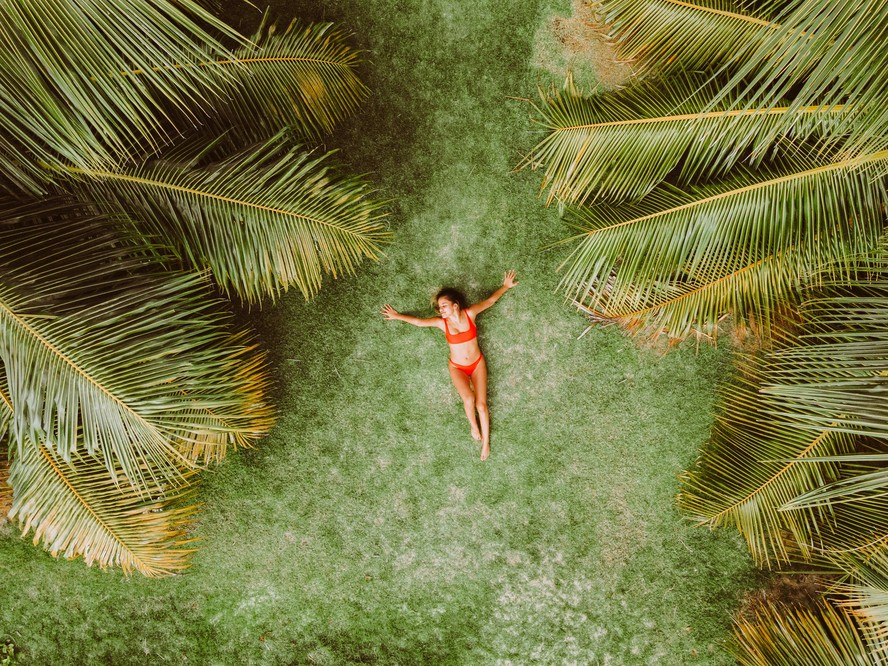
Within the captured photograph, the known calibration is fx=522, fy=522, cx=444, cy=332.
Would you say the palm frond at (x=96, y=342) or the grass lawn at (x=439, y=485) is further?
the grass lawn at (x=439, y=485)

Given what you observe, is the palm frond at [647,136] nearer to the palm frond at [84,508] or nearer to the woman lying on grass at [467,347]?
the woman lying on grass at [467,347]

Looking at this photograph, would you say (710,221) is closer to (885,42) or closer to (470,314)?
(885,42)

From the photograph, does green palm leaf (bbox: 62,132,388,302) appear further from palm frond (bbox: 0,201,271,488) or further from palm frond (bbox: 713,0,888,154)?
palm frond (bbox: 713,0,888,154)

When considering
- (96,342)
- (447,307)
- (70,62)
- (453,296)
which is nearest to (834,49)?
(447,307)

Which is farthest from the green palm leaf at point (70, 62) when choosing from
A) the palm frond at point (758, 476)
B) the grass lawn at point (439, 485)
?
the palm frond at point (758, 476)

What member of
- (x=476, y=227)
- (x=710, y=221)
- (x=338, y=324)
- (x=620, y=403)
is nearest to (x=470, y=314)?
(x=476, y=227)
